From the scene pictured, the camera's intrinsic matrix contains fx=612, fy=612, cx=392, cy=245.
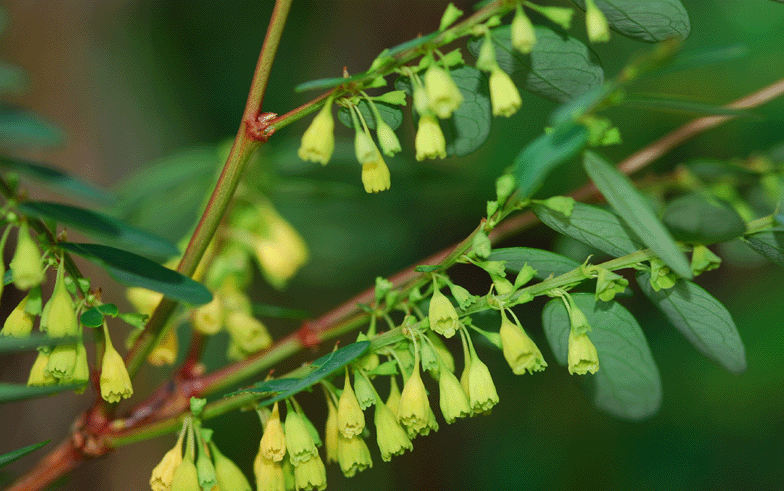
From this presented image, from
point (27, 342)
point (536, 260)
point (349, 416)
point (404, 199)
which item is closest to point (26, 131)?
point (27, 342)

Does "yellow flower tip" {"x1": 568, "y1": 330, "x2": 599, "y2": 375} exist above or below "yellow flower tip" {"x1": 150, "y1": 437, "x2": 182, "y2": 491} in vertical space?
below

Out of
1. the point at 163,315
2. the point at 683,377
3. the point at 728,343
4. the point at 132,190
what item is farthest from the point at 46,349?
the point at 683,377

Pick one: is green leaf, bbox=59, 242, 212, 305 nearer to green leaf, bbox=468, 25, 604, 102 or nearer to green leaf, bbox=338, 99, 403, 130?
green leaf, bbox=338, 99, 403, 130

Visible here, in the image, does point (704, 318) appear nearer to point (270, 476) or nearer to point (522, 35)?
point (522, 35)

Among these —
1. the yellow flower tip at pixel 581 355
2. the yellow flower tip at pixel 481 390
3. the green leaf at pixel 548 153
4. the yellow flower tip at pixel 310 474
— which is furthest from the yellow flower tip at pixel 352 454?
the green leaf at pixel 548 153

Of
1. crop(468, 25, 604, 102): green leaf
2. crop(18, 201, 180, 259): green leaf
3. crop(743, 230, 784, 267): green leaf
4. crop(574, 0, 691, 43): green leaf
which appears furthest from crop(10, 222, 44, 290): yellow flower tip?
crop(743, 230, 784, 267): green leaf
